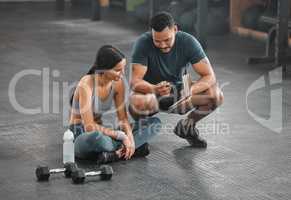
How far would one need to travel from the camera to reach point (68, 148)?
4.25 metres

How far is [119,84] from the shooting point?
4.41 m

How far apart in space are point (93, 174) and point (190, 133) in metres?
0.87

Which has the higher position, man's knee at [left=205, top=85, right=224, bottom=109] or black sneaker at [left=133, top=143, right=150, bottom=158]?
man's knee at [left=205, top=85, right=224, bottom=109]

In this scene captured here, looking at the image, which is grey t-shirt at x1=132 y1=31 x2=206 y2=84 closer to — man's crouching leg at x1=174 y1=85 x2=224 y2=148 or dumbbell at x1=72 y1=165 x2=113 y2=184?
man's crouching leg at x1=174 y1=85 x2=224 y2=148

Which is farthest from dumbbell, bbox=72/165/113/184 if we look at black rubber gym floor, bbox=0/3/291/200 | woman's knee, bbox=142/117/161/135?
woman's knee, bbox=142/117/161/135

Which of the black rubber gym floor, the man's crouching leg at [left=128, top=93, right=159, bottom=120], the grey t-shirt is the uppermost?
the grey t-shirt

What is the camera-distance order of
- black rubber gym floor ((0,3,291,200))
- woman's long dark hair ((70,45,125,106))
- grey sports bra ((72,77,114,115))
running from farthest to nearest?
grey sports bra ((72,77,114,115)), woman's long dark hair ((70,45,125,106)), black rubber gym floor ((0,3,291,200))

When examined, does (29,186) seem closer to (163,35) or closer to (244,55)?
(163,35)

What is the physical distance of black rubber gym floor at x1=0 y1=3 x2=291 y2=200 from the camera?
396cm

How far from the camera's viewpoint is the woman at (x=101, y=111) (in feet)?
13.9

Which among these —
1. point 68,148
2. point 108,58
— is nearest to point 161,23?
point 108,58

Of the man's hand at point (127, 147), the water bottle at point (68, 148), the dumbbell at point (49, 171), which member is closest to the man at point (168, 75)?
the man's hand at point (127, 147)

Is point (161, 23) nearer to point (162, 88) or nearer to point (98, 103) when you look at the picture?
point (162, 88)

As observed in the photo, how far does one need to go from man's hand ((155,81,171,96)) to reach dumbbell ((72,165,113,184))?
619 millimetres
